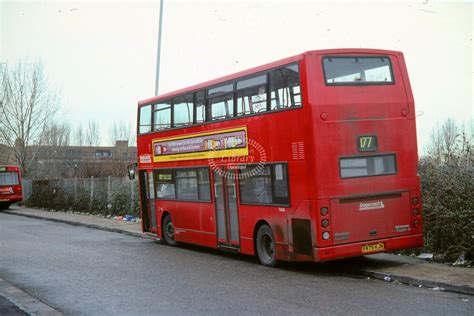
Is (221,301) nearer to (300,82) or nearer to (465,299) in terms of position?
(465,299)

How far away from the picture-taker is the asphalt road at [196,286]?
27.1 ft

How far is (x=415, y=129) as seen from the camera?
11727 millimetres

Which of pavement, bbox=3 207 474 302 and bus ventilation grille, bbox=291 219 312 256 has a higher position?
bus ventilation grille, bbox=291 219 312 256

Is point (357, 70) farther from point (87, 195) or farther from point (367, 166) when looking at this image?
point (87, 195)

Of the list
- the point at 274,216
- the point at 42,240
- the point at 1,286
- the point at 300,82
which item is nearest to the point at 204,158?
the point at 274,216

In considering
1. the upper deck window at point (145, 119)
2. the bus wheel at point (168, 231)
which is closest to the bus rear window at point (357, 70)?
the upper deck window at point (145, 119)

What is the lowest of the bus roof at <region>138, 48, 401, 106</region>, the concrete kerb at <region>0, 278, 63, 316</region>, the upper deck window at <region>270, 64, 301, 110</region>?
the concrete kerb at <region>0, 278, 63, 316</region>

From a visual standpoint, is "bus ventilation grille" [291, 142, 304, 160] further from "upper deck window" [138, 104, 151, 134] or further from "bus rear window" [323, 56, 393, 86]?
"upper deck window" [138, 104, 151, 134]

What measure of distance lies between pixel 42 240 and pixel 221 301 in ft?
38.7

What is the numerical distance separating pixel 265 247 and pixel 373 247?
2429mm

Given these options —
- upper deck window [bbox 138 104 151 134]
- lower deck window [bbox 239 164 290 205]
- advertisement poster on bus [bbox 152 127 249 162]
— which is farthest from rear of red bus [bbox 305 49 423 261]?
upper deck window [bbox 138 104 151 134]

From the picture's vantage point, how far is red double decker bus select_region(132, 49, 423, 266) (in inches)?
431

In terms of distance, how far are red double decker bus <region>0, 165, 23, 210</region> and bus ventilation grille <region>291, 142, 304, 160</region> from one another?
32.2 m

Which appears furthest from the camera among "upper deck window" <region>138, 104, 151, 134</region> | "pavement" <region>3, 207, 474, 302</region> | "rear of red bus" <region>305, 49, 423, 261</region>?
"upper deck window" <region>138, 104, 151, 134</region>
